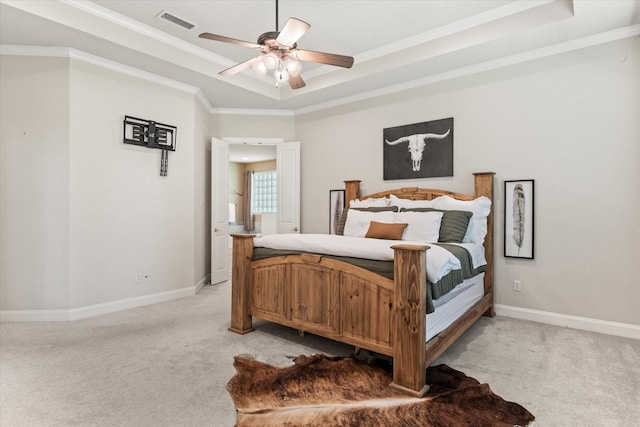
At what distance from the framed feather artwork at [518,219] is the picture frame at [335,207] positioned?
7.10 feet

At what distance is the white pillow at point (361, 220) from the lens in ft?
12.5

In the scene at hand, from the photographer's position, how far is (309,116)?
5555 millimetres

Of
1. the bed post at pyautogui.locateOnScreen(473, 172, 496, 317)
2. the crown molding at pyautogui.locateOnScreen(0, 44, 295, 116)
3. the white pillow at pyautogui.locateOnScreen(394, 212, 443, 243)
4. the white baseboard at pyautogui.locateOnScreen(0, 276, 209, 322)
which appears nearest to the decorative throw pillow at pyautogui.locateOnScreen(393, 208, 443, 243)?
the white pillow at pyautogui.locateOnScreen(394, 212, 443, 243)

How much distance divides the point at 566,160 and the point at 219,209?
439cm

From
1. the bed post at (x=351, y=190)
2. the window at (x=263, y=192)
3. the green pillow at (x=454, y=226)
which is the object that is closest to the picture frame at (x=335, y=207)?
the bed post at (x=351, y=190)

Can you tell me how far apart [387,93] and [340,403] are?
388 cm

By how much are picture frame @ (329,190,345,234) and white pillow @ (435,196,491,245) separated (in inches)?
67.2

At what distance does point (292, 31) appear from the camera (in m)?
2.39

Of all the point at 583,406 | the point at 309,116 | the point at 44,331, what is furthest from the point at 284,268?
the point at 309,116

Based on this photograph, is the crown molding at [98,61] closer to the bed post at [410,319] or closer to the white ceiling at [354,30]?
the white ceiling at [354,30]

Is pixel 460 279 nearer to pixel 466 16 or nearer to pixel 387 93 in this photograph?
pixel 466 16

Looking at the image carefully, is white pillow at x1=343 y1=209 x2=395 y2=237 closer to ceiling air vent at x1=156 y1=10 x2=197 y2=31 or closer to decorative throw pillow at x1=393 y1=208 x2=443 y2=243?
decorative throw pillow at x1=393 y1=208 x2=443 y2=243

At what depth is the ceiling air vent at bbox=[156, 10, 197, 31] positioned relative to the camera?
3355mm

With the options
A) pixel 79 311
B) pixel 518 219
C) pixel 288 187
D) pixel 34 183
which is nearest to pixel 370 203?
pixel 518 219
